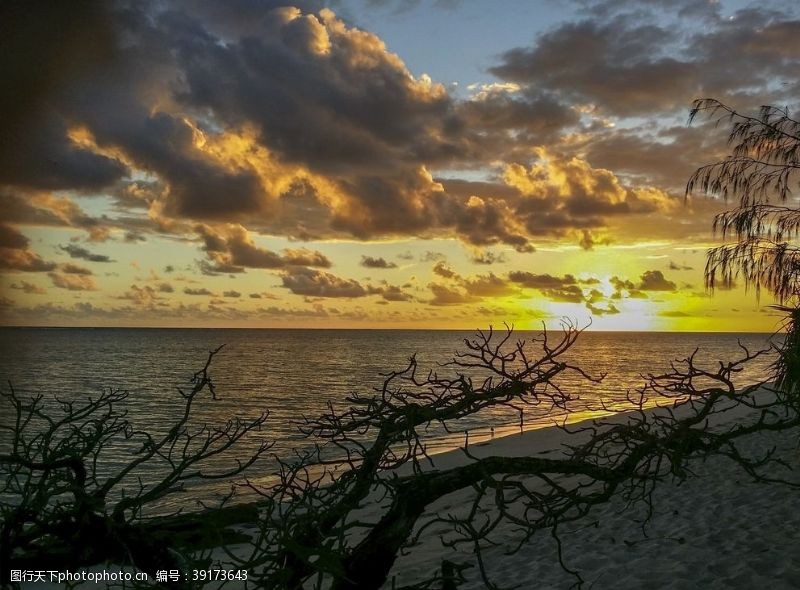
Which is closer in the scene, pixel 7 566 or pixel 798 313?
pixel 7 566

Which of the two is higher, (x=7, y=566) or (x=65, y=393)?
(x=7, y=566)

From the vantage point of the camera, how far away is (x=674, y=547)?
8.73 metres

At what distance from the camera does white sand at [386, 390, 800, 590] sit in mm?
7734

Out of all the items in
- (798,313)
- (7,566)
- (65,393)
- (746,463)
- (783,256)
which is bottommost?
(65,393)

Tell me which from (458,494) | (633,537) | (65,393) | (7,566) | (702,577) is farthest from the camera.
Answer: (65,393)

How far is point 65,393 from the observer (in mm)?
54281

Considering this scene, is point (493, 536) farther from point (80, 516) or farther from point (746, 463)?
point (80, 516)

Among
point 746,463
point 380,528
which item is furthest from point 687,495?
point 380,528

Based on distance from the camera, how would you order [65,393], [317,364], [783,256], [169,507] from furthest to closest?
[317,364] → [65,393] → [169,507] → [783,256]

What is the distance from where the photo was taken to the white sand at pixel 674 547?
7.73m

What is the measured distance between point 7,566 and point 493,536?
307 inches

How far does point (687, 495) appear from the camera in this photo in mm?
11172

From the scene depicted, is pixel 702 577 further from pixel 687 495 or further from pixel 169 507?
pixel 169 507

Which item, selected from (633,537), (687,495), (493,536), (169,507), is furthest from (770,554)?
(169,507)
